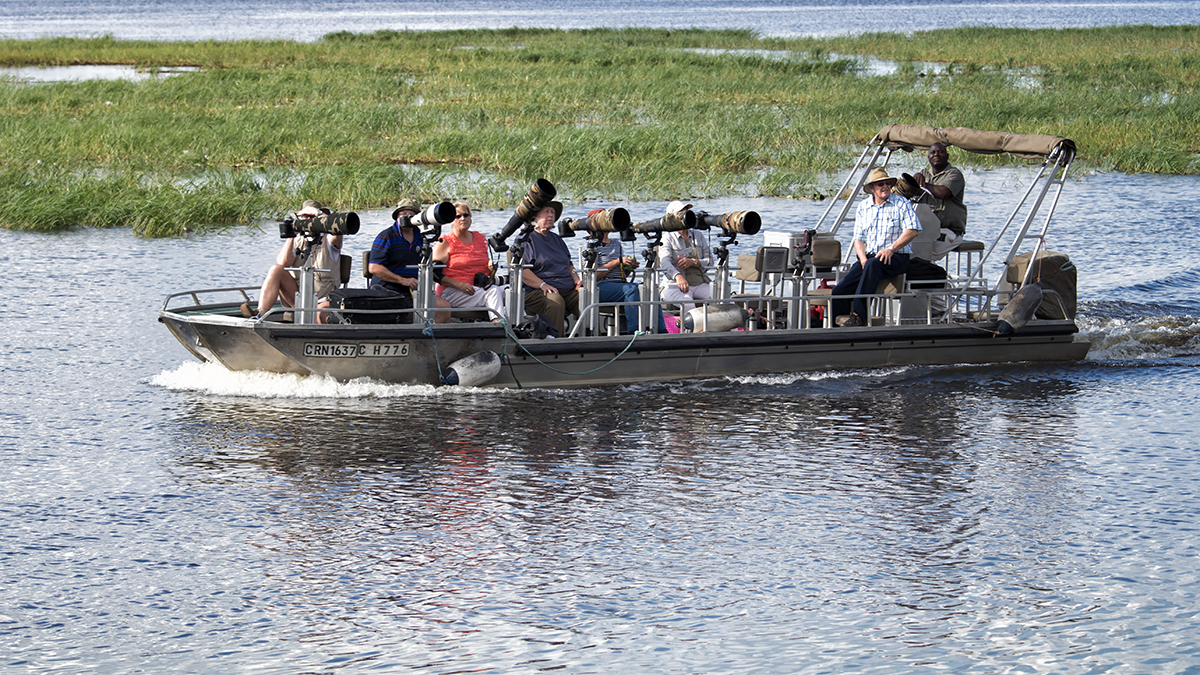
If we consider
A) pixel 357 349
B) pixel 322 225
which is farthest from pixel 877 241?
pixel 322 225

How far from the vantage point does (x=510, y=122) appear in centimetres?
3042

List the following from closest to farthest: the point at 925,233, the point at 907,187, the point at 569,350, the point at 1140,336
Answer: the point at 569,350 → the point at 907,187 → the point at 925,233 → the point at 1140,336

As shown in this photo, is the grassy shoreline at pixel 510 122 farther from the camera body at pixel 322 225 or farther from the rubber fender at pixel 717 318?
the rubber fender at pixel 717 318

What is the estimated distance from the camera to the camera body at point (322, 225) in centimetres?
1086

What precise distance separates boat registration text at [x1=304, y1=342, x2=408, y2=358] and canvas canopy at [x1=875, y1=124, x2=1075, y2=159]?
532 cm

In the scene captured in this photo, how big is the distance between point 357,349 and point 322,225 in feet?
3.33

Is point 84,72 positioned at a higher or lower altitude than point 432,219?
higher

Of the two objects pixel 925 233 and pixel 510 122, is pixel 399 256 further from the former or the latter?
pixel 510 122

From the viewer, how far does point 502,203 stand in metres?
22.2

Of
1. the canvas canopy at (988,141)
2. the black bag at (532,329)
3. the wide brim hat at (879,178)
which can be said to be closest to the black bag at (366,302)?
the black bag at (532,329)

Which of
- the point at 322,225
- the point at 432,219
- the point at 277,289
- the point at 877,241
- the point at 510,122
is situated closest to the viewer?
the point at 432,219

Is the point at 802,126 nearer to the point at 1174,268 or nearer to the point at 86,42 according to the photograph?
the point at 1174,268

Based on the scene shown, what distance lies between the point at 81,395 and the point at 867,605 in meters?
7.37

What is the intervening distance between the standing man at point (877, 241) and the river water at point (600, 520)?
735mm
